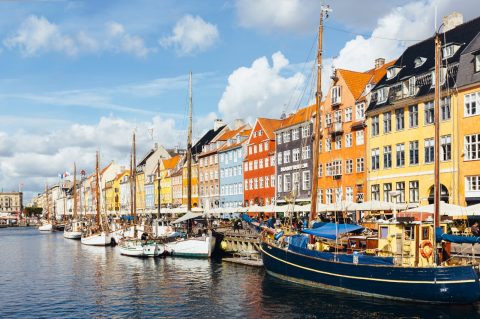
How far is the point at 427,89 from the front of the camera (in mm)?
52781

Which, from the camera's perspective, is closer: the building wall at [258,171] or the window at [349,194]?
the window at [349,194]

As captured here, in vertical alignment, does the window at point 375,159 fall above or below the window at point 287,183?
above

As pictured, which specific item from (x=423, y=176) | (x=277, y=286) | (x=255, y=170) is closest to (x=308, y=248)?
(x=277, y=286)

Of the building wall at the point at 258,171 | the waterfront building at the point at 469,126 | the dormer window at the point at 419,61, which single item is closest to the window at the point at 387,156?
the dormer window at the point at 419,61

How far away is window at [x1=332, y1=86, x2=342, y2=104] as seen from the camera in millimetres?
66956

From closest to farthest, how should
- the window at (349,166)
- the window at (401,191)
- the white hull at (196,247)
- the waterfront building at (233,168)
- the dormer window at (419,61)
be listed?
the white hull at (196,247) → the window at (401,191) → the dormer window at (419,61) → the window at (349,166) → the waterfront building at (233,168)

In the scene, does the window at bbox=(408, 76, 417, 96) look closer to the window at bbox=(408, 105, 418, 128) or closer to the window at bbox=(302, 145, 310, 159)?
the window at bbox=(408, 105, 418, 128)

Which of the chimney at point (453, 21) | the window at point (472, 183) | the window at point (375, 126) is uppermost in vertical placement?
the chimney at point (453, 21)

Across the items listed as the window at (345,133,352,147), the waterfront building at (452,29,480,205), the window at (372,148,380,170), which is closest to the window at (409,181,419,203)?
the waterfront building at (452,29,480,205)

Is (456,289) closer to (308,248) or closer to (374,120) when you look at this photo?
(308,248)

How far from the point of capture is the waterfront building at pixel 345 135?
63.1 meters

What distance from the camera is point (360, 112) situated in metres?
63.8

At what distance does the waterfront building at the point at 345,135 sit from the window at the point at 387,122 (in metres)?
3.46

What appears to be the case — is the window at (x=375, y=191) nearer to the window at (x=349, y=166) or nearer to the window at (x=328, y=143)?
the window at (x=349, y=166)
